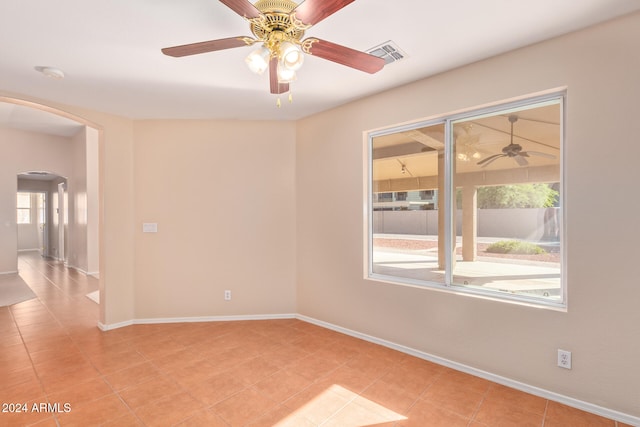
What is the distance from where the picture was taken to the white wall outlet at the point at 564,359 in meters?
2.18

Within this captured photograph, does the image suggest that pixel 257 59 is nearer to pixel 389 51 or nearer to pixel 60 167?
pixel 389 51

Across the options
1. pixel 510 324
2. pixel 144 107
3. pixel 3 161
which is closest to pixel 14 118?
pixel 3 161

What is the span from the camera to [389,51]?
238 centimetres

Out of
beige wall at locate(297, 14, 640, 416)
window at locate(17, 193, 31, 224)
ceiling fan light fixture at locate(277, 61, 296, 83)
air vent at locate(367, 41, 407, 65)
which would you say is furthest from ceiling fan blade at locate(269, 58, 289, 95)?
window at locate(17, 193, 31, 224)

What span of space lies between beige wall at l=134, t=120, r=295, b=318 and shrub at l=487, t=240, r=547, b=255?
96.5 inches

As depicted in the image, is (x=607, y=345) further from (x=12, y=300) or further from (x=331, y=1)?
(x=12, y=300)

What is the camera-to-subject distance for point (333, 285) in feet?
12.2

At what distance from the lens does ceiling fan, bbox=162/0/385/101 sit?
4.66ft

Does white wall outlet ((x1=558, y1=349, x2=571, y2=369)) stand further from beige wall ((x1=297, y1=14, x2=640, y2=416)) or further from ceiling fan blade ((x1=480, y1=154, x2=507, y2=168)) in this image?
ceiling fan blade ((x1=480, y1=154, x2=507, y2=168))

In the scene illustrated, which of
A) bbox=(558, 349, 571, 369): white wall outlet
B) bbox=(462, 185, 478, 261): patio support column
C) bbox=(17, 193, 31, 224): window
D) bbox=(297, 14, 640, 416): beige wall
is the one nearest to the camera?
bbox=(297, 14, 640, 416): beige wall

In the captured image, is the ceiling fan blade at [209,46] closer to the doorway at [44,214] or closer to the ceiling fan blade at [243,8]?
the ceiling fan blade at [243,8]

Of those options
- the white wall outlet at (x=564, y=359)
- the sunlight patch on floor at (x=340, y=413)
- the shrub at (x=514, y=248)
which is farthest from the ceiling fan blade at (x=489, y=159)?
the sunlight patch on floor at (x=340, y=413)

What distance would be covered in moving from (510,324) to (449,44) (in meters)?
2.28

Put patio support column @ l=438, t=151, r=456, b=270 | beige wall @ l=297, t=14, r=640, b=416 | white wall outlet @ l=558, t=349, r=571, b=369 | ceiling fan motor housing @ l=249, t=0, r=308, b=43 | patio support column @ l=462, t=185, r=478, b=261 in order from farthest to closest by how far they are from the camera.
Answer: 1. patio support column @ l=438, t=151, r=456, b=270
2. patio support column @ l=462, t=185, r=478, b=261
3. white wall outlet @ l=558, t=349, r=571, b=369
4. beige wall @ l=297, t=14, r=640, b=416
5. ceiling fan motor housing @ l=249, t=0, r=308, b=43
